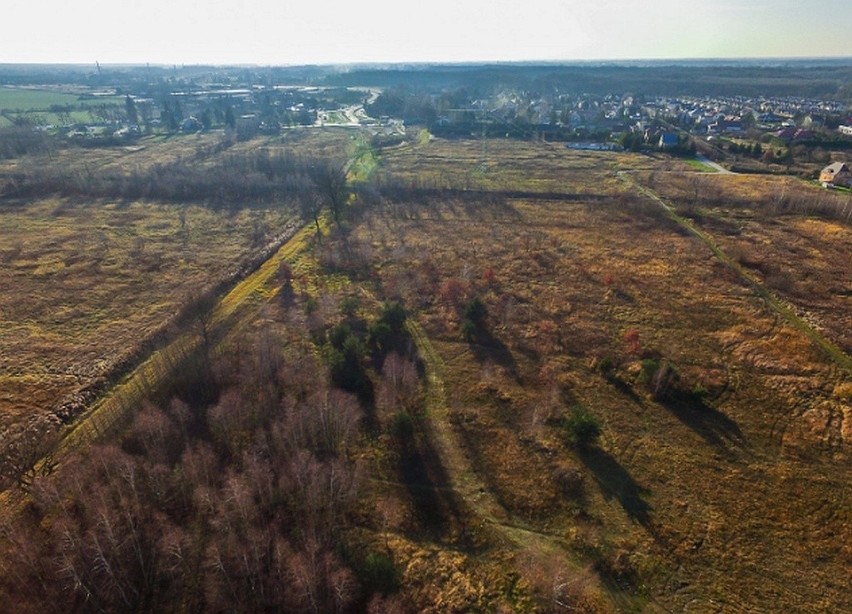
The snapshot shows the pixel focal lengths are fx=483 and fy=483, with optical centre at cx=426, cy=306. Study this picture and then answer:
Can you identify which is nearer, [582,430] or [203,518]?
[203,518]

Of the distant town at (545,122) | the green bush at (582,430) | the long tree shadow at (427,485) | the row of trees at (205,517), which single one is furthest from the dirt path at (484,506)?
the distant town at (545,122)

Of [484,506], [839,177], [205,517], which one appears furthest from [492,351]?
[839,177]

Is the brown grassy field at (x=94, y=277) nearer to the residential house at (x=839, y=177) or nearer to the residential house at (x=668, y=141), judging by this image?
the residential house at (x=668, y=141)

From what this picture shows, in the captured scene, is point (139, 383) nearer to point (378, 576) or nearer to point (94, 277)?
point (378, 576)

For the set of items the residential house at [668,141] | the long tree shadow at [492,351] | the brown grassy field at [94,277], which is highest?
the residential house at [668,141]

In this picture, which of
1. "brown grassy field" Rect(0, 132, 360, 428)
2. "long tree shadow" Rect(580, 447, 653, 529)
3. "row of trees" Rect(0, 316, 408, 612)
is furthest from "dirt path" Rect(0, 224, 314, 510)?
"long tree shadow" Rect(580, 447, 653, 529)

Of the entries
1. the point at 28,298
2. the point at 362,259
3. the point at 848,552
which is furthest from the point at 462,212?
the point at 848,552
